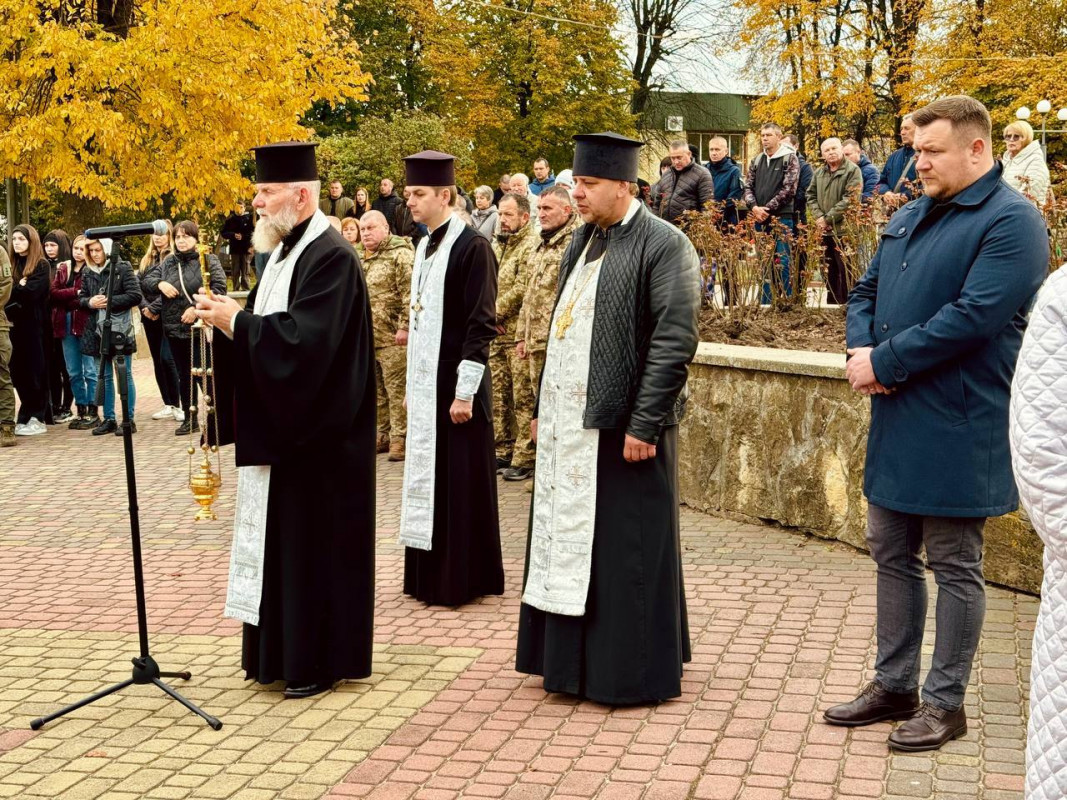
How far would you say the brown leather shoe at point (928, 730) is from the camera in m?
4.81

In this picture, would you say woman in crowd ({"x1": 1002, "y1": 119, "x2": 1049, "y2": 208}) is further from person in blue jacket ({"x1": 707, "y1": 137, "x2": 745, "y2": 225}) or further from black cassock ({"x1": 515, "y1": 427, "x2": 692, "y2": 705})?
black cassock ({"x1": 515, "y1": 427, "x2": 692, "y2": 705})

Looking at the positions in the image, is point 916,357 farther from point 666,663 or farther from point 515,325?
point 515,325

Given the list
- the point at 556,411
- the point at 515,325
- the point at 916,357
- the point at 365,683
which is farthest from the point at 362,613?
the point at 515,325

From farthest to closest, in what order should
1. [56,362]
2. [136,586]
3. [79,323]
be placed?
[56,362]
[79,323]
[136,586]

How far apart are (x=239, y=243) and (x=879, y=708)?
2095 centimetres

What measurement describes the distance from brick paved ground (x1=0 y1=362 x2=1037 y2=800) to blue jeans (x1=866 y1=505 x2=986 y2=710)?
24 cm

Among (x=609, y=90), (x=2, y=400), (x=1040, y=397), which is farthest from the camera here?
(x=609, y=90)

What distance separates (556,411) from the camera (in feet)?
18.1

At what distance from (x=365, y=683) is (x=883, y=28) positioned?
30.3 metres

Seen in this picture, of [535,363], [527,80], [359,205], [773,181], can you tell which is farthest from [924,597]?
[527,80]

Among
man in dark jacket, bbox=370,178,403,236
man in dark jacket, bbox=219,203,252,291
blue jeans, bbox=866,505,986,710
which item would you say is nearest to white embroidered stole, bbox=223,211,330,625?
blue jeans, bbox=866,505,986,710

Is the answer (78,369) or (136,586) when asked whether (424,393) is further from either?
(78,369)

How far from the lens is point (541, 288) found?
9.58 m

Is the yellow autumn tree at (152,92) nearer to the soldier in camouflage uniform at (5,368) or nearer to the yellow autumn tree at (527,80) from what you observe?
the soldier in camouflage uniform at (5,368)
